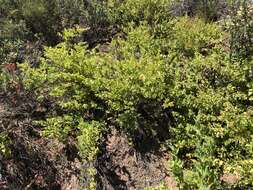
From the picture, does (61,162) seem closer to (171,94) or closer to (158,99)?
(158,99)

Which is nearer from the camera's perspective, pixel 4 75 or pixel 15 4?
pixel 4 75

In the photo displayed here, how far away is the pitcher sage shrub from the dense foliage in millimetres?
16

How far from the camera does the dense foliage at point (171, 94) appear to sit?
287 inches

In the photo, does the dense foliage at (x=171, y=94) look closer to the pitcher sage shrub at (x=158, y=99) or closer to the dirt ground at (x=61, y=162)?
the pitcher sage shrub at (x=158, y=99)

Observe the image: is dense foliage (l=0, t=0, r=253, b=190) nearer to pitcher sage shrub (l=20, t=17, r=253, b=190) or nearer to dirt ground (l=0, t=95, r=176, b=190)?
pitcher sage shrub (l=20, t=17, r=253, b=190)

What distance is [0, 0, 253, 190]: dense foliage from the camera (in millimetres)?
7293

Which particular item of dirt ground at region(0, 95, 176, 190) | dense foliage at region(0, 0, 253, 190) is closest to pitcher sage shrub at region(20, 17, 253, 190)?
dense foliage at region(0, 0, 253, 190)

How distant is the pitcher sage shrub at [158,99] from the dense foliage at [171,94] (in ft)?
0.05

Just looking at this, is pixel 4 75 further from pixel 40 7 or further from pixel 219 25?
pixel 219 25

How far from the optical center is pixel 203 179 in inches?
266

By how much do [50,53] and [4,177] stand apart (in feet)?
7.10

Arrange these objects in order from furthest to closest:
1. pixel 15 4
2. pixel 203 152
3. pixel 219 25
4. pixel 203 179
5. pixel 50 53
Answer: pixel 15 4, pixel 219 25, pixel 50 53, pixel 203 152, pixel 203 179

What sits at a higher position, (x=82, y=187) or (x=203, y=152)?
(x=203, y=152)

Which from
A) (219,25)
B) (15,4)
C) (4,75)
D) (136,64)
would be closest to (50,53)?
(4,75)
